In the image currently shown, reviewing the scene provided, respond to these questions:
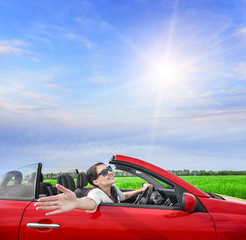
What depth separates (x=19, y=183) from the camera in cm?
461

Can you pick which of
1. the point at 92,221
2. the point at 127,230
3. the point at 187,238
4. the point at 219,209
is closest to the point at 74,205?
the point at 92,221

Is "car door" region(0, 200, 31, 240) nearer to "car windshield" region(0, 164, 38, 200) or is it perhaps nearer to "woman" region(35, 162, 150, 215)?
"car windshield" region(0, 164, 38, 200)

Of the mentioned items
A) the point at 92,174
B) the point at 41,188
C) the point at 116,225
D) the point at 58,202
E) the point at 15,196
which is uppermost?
the point at 92,174

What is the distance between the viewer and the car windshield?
4.12 metres

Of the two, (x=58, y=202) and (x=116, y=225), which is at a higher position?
(x=58, y=202)

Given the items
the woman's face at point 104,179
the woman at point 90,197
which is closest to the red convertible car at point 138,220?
the woman at point 90,197

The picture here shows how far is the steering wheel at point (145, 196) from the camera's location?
4661 millimetres

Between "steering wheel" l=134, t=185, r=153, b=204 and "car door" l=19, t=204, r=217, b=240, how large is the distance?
0.87m

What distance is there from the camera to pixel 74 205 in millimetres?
3396

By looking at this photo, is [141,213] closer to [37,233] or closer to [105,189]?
[105,189]

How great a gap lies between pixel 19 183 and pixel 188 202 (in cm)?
217

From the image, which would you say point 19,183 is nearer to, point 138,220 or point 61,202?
point 61,202

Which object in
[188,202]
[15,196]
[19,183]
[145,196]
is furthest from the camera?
[145,196]

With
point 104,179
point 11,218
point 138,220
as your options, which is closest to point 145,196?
point 104,179
